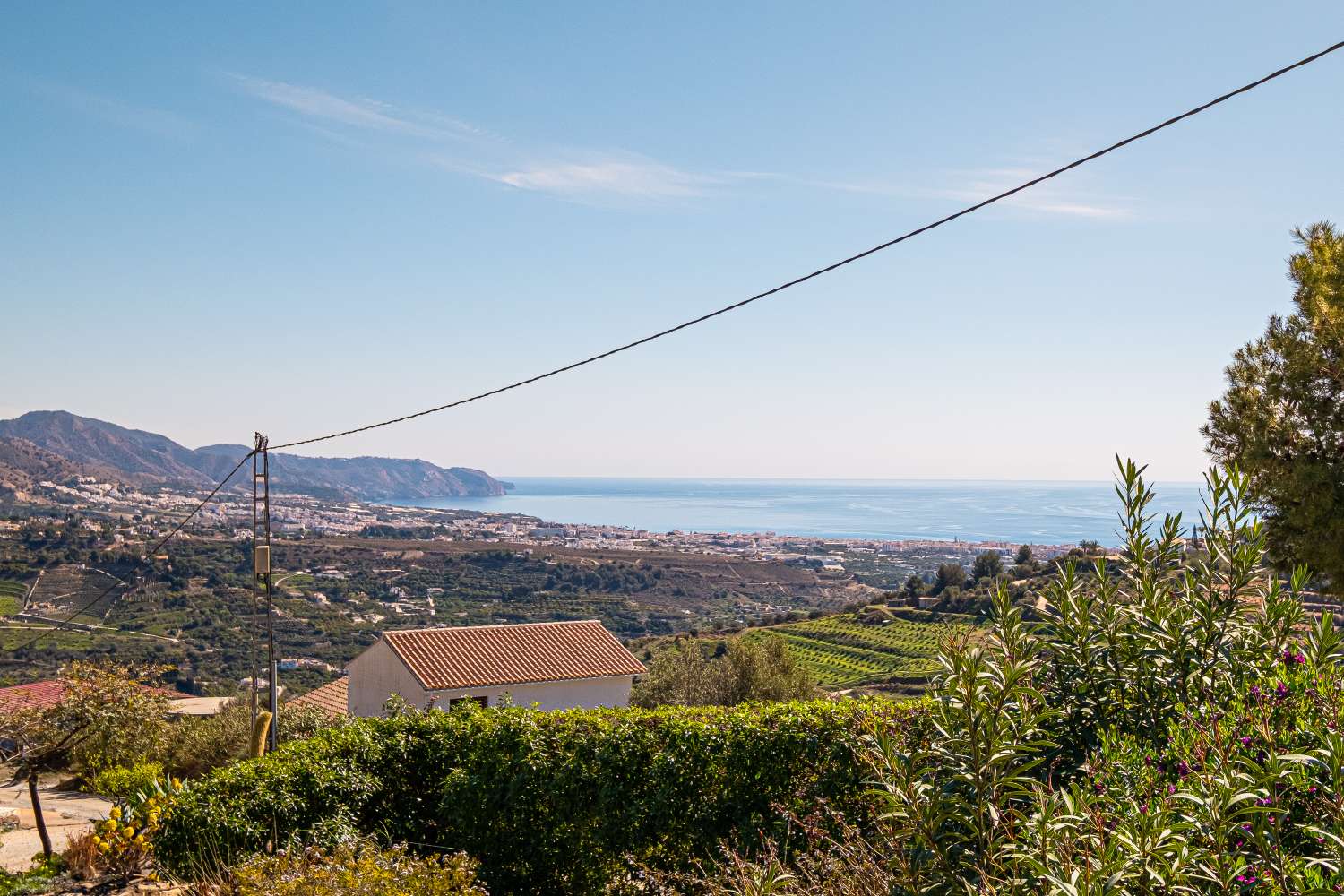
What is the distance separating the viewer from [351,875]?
21.8 ft

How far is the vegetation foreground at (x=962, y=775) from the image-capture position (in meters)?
3.52

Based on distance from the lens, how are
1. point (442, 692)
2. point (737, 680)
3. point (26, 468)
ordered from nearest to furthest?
point (737, 680) → point (442, 692) → point (26, 468)

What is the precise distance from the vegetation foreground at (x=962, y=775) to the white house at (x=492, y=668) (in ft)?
51.9

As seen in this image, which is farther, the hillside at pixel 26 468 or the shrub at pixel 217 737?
the hillside at pixel 26 468

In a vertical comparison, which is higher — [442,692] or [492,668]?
[492,668]

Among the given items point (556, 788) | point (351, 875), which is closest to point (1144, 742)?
point (351, 875)

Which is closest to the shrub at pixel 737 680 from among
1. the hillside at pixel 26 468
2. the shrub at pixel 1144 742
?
the shrub at pixel 1144 742

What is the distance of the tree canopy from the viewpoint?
10352 mm

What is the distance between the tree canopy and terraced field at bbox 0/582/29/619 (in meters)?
50.3

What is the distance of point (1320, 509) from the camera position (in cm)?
1033

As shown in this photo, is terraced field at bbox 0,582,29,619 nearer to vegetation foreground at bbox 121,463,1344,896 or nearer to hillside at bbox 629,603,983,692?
hillside at bbox 629,603,983,692

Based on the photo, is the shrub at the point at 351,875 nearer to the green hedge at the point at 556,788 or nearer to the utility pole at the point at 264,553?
the green hedge at the point at 556,788

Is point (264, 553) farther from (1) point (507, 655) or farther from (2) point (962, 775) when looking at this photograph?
(1) point (507, 655)

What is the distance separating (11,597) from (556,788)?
5216cm
